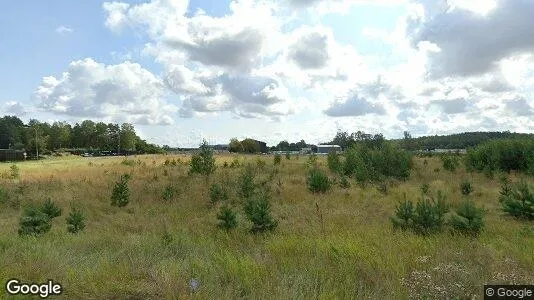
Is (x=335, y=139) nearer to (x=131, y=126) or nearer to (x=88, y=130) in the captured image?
(x=131, y=126)

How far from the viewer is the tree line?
379ft

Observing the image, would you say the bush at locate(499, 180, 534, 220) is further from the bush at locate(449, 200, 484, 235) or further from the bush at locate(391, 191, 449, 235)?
the bush at locate(391, 191, 449, 235)

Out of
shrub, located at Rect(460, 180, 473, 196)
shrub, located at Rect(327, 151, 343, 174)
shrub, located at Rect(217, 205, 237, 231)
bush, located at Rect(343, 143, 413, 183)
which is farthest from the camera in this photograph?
shrub, located at Rect(327, 151, 343, 174)

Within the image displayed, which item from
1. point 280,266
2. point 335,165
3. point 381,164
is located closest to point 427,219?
point 280,266

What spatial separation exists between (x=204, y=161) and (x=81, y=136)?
117 metres

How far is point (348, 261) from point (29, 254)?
5.23 m

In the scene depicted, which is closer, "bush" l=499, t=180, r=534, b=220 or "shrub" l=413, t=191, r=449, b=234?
"shrub" l=413, t=191, r=449, b=234

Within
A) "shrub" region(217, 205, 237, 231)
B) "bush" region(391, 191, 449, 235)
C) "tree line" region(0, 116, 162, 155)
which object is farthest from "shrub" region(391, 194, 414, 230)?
"tree line" region(0, 116, 162, 155)

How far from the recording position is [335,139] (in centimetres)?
14288

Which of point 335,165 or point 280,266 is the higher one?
point 335,165

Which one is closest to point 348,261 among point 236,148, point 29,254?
Result: point 29,254

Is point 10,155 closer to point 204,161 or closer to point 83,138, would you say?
point 83,138

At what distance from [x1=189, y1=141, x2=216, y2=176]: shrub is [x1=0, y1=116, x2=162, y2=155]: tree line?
9655 cm

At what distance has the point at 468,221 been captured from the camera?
31.3 feet
